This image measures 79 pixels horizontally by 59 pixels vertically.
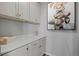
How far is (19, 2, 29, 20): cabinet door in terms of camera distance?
124 cm

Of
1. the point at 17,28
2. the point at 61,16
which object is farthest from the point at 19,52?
the point at 61,16

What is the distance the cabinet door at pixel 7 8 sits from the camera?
1030 millimetres

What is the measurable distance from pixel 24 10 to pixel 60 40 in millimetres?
510

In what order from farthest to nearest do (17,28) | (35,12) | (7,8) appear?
(17,28)
(35,12)
(7,8)

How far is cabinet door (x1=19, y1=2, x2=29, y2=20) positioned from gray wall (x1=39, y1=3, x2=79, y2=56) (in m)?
0.18

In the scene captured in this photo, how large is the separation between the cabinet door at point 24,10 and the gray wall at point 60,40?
0.18 m

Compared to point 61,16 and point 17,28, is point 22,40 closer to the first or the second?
point 17,28

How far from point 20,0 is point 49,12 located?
32 centimetres

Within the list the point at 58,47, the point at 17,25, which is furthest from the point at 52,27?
the point at 17,25

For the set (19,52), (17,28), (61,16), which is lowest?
(19,52)

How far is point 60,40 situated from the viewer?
1346mm

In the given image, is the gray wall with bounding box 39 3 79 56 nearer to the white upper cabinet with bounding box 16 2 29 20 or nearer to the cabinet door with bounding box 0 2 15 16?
the white upper cabinet with bounding box 16 2 29 20

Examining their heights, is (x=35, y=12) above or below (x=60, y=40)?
above

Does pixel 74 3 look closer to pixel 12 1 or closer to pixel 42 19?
pixel 42 19
